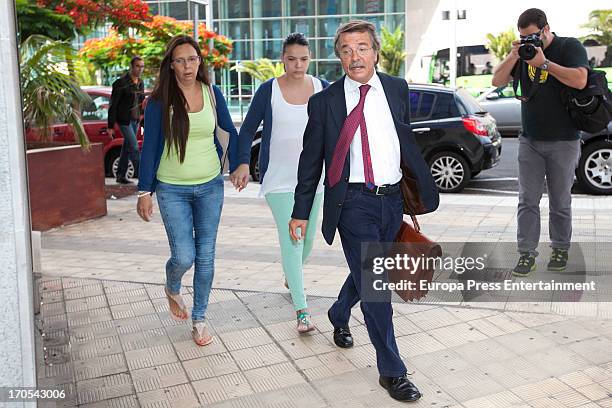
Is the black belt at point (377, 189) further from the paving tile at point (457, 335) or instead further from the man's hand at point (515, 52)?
the man's hand at point (515, 52)

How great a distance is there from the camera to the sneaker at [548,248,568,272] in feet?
19.5

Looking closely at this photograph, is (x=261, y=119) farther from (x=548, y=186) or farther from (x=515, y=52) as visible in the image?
(x=548, y=186)

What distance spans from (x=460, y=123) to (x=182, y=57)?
7.12 m

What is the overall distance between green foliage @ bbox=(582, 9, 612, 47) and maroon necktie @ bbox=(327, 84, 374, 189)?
34150 millimetres

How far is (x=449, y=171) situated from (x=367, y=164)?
7472 millimetres

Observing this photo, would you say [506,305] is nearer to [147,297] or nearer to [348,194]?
[348,194]

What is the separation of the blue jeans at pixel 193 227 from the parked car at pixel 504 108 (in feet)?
57.9

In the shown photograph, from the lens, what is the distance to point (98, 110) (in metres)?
12.8

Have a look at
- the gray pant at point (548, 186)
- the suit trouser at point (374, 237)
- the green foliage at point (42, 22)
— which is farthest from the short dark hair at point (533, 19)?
the green foliage at point (42, 22)

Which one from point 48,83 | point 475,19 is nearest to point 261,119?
point 48,83

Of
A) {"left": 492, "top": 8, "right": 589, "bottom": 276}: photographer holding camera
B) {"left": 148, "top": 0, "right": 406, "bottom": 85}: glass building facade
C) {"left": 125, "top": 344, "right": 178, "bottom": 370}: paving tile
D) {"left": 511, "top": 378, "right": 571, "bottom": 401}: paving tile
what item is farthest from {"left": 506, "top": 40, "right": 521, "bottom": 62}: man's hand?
{"left": 148, "top": 0, "right": 406, "bottom": 85}: glass building facade

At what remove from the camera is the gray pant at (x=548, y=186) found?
563 centimetres

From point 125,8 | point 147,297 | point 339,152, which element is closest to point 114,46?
point 125,8

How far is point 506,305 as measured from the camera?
5.20m
